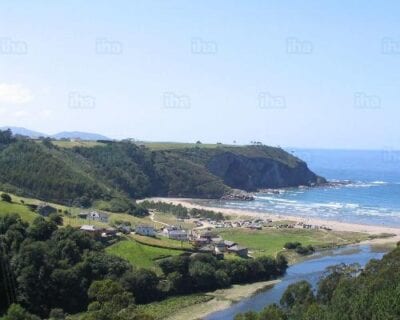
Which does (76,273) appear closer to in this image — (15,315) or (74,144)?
(15,315)

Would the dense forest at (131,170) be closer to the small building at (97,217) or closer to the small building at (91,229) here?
the small building at (97,217)

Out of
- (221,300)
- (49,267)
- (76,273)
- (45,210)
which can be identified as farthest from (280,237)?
(49,267)

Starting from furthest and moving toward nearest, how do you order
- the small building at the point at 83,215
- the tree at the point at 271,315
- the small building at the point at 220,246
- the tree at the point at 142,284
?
the small building at the point at 83,215, the small building at the point at 220,246, the tree at the point at 142,284, the tree at the point at 271,315

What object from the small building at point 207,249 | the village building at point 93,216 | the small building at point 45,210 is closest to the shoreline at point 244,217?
the small building at point 207,249

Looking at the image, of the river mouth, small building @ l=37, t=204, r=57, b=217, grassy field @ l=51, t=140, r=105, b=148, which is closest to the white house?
small building @ l=37, t=204, r=57, b=217

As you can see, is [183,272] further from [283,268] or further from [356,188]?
[356,188]
